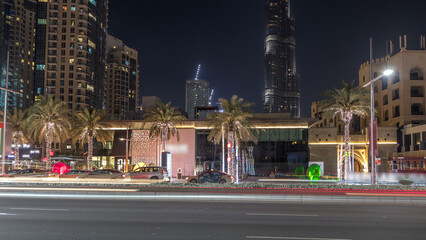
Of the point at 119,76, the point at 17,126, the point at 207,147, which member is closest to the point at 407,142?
the point at 207,147

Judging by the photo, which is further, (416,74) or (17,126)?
(416,74)

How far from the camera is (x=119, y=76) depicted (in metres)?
182

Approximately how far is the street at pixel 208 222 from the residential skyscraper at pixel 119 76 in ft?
535

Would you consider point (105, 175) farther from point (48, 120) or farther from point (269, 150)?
point (269, 150)

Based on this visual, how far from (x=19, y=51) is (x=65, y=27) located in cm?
7428

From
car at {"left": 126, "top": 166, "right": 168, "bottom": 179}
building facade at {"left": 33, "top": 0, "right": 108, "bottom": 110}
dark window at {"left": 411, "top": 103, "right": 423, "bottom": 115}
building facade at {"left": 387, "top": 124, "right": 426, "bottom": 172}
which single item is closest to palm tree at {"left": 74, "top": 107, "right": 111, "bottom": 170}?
car at {"left": 126, "top": 166, "right": 168, "bottom": 179}

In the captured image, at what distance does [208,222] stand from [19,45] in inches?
7502

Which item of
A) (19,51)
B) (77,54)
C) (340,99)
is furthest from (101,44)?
(340,99)

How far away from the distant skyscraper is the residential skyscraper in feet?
120

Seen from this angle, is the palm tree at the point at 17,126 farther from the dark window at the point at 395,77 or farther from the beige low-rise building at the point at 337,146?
the dark window at the point at 395,77

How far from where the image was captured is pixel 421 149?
5431cm

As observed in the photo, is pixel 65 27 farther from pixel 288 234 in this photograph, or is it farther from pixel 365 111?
pixel 288 234

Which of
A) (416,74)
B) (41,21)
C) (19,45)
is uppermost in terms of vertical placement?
(19,45)

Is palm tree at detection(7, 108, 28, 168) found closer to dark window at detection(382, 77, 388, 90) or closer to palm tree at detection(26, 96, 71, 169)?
palm tree at detection(26, 96, 71, 169)
